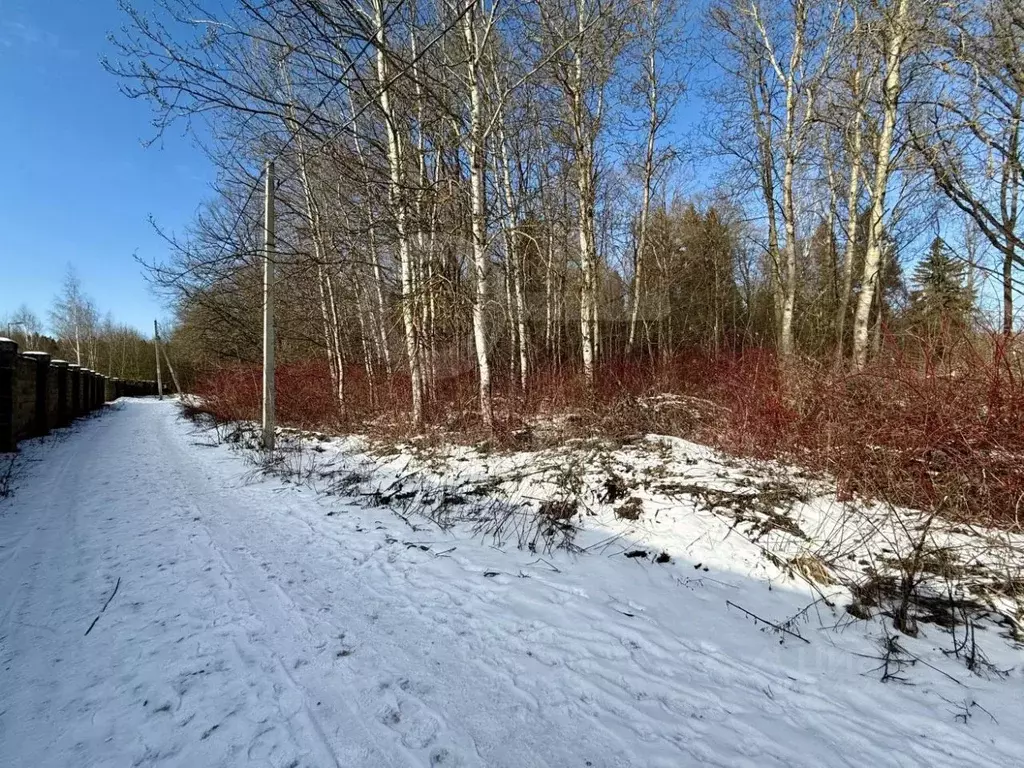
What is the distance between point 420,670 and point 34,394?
13.5 metres

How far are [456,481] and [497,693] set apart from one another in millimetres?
4058

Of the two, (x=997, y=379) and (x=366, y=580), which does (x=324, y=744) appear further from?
(x=997, y=379)

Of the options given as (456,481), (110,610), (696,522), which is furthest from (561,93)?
(110,610)

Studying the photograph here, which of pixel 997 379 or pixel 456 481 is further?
pixel 456 481

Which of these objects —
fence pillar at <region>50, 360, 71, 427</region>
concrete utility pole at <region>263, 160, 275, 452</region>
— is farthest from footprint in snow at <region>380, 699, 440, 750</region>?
fence pillar at <region>50, 360, 71, 427</region>

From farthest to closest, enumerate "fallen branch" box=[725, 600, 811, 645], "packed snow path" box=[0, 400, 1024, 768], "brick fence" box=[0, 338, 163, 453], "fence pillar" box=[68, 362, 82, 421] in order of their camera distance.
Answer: "fence pillar" box=[68, 362, 82, 421] < "brick fence" box=[0, 338, 163, 453] < "fallen branch" box=[725, 600, 811, 645] < "packed snow path" box=[0, 400, 1024, 768]

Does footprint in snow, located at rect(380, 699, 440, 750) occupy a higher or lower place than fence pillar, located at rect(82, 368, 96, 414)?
lower

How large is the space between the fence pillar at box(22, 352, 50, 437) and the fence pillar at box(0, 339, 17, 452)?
2.64 meters

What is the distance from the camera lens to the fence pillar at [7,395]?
8.43 meters

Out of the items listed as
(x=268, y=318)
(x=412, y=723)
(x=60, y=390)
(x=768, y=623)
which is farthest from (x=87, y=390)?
(x=768, y=623)

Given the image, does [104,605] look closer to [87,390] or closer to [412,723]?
[412,723]

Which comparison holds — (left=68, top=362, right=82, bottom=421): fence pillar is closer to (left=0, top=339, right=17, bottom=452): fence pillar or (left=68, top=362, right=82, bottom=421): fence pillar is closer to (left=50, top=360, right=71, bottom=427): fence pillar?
(left=50, top=360, right=71, bottom=427): fence pillar

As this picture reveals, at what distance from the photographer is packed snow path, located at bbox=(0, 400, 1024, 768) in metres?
1.84

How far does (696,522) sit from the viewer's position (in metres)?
4.13
